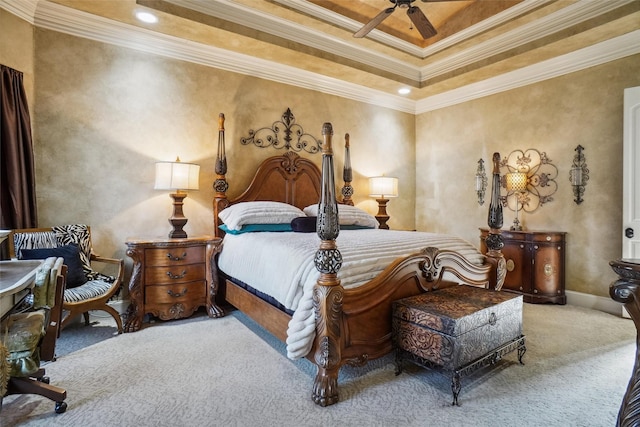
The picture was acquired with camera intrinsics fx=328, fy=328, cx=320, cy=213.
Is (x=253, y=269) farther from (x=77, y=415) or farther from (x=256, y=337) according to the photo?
(x=77, y=415)

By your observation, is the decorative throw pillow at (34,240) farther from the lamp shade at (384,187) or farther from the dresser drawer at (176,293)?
the lamp shade at (384,187)

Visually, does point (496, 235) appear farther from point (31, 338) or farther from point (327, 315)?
point (31, 338)

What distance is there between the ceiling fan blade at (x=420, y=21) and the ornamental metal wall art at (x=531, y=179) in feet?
7.04

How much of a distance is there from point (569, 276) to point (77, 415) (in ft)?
15.3

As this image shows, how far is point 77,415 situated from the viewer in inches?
66.7

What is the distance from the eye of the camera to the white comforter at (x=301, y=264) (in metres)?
1.91

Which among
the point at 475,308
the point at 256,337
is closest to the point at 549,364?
the point at 475,308

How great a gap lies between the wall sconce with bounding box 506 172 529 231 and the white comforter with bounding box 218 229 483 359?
1762 mm

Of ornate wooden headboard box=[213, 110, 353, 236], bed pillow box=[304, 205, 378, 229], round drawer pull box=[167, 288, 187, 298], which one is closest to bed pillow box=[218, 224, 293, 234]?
ornate wooden headboard box=[213, 110, 353, 236]

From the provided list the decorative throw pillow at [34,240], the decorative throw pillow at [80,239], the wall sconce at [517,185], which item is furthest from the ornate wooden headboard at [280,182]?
the wall sconce at [517,185]

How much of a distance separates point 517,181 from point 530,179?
0.57ft

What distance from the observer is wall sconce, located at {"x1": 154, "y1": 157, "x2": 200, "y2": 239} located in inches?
124

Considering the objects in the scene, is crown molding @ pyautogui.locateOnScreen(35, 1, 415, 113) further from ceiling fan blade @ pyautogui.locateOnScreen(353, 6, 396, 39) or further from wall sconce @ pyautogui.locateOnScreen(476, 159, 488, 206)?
wall sconce @ pyautogui.locateOnScreen(476, 159, 488, 206)

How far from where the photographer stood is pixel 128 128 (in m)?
3.28
